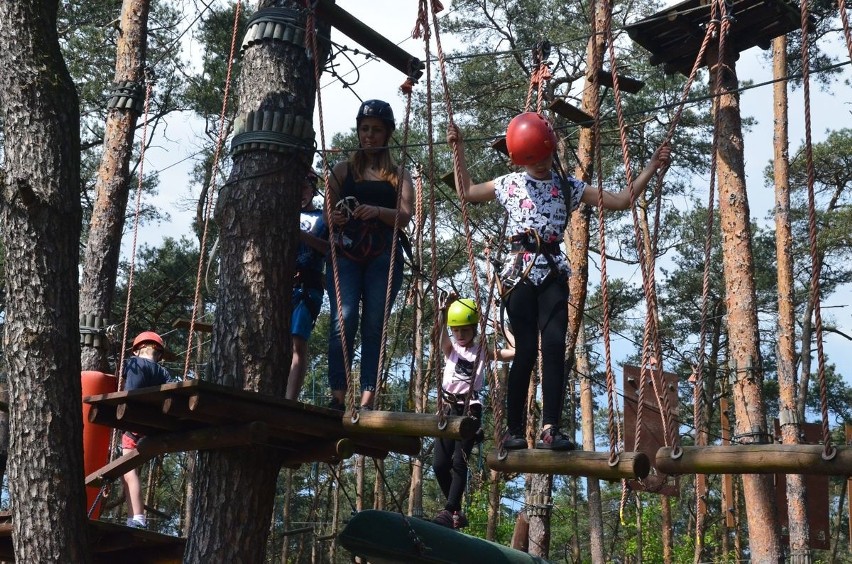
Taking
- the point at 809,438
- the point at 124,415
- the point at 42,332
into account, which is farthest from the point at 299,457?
the point at 809,438

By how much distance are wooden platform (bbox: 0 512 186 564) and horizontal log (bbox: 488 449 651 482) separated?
7.75 feet

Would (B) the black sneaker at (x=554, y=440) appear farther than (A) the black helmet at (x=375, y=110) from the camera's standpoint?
No

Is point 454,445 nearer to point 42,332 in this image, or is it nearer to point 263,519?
point 263,519

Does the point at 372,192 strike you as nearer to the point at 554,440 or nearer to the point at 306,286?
the point at 306,286

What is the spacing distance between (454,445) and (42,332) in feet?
7.05

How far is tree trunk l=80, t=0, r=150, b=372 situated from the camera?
7797mm

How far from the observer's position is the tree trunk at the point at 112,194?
7.80 m

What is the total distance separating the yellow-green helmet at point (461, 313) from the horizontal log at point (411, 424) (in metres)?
1.14

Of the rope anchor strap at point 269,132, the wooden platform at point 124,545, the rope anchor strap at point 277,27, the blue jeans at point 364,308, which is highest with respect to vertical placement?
the rope anchor strap at point 277,27

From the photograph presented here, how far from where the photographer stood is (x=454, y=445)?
5473 millimetres

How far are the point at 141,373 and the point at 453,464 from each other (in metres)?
1.72

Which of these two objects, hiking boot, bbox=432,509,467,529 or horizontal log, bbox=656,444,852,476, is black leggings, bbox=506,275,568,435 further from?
hiking boot, bbox=432,509,467,529

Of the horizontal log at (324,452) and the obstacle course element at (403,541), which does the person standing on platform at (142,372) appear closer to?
the horizontal log at (324,452)

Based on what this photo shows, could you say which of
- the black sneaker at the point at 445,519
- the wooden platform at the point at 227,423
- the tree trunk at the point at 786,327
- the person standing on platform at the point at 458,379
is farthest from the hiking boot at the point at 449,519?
the tree trunk at the point at 786,327
